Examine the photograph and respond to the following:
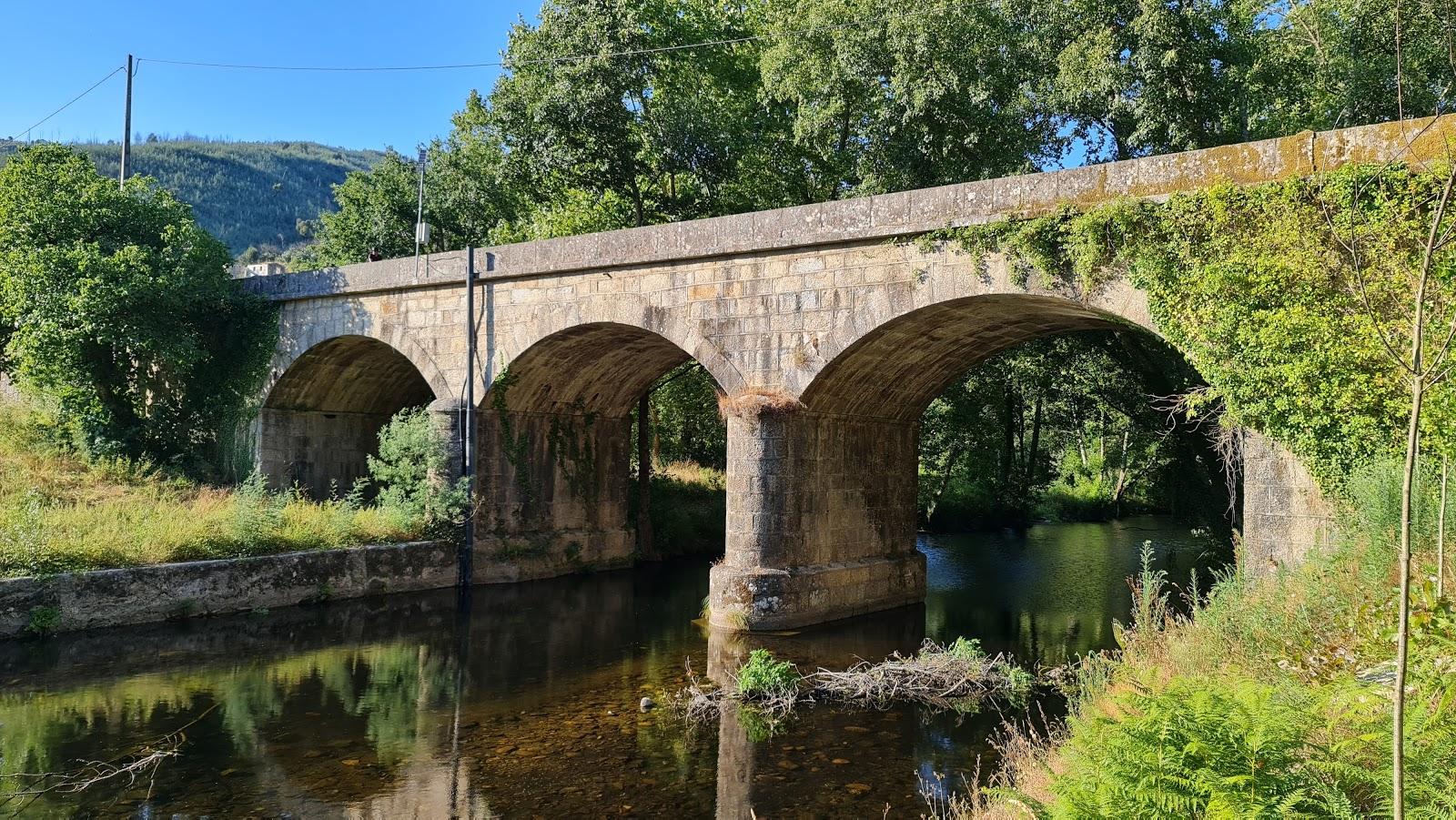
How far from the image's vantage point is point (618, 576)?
16.4m

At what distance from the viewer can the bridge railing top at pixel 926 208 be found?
7.89m

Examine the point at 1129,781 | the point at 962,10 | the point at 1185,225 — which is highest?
the point at 962,10

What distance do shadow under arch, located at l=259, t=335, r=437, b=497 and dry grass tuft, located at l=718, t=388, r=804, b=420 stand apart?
23.2 feet

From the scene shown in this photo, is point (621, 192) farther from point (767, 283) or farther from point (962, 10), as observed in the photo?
point (767, 283)

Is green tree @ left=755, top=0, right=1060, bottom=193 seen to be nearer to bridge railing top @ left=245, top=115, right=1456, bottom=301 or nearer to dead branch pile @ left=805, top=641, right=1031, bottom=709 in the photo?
bridge railing top @ left=245, top=115, right=1456, bottom=301

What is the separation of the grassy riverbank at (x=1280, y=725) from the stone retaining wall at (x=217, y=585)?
31.2 feet

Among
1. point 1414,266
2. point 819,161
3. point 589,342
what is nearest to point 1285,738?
point 1414,266

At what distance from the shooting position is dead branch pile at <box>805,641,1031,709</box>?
341 inches

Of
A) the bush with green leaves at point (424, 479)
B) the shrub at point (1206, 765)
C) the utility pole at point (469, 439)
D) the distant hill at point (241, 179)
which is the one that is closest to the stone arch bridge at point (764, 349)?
the utility pole at point (469, 439)

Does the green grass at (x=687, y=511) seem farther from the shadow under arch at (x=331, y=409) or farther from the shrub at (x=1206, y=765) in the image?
the shrub at (x=1206, y=765)

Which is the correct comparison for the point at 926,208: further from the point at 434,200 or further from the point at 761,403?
the point at 434,200

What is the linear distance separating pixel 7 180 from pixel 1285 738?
60.1 ft

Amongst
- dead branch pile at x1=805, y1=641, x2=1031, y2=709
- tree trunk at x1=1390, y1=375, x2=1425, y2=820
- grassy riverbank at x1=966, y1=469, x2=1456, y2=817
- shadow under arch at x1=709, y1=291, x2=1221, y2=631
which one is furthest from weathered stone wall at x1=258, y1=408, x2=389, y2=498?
tree trunk at x1=1390, y1=375, x2=1425, y2=820

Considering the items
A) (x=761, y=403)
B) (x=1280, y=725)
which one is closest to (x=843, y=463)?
(x=761, y=403)
